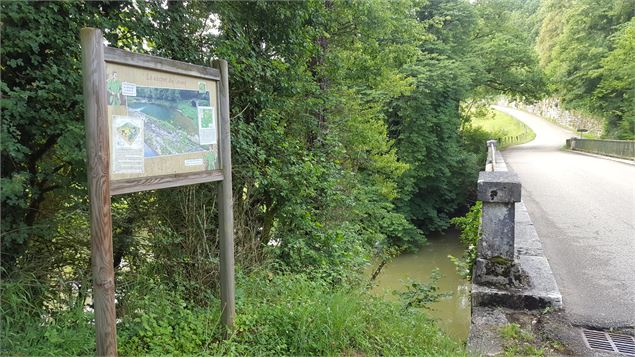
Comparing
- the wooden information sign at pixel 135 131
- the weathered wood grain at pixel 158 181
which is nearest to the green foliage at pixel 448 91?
the wooden information sign at pixel 135 131

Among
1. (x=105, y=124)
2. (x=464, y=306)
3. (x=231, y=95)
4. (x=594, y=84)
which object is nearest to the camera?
(x=105, y=124)

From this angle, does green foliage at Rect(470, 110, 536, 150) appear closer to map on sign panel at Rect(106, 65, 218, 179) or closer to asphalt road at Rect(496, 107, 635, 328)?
asphalt road at Rect(496, 107, 635, 328)

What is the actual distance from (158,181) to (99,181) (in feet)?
1.28

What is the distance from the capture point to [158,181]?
2490 mm

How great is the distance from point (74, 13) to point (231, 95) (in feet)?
6.44

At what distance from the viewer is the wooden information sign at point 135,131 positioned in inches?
83.0

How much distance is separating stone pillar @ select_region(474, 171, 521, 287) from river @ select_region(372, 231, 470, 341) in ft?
15.8

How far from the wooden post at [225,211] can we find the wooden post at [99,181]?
0.95 m

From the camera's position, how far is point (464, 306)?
10922 mm

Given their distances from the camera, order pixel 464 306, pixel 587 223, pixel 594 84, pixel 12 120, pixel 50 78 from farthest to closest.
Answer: pixel 594 84, pixel 464 306, pixel 587 223, pixel 50 78, pixel 12 120

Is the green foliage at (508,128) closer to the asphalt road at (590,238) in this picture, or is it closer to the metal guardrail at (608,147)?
the metal guardrail at (608,147)

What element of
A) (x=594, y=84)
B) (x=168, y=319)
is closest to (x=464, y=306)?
(x=168, y=319)

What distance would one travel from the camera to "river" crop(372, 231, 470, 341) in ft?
33.0

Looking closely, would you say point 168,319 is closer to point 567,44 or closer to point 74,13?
point 74,13
